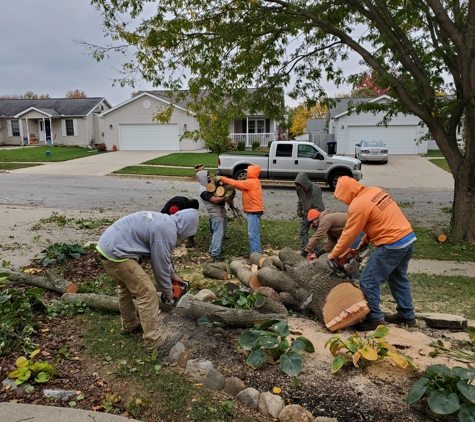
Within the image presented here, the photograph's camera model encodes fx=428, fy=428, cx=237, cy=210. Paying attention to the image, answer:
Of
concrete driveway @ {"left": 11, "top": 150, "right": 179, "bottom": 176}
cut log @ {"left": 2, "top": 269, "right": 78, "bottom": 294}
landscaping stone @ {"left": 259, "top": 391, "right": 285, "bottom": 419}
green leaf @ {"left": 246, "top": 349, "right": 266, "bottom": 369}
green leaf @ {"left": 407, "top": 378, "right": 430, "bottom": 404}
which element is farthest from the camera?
concrete driveway @ {"left": 11, "top": 150, "right": 179, "bottom": 176}

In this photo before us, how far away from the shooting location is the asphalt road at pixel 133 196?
496 inches

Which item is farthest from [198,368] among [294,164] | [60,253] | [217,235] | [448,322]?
[294,164]

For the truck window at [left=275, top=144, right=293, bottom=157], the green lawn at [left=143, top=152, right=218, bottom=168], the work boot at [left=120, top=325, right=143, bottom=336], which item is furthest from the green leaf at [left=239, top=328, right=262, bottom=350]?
the green lawn at [left=143, top=152, right=218, bottom=168]

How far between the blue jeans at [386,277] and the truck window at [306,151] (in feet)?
42.8

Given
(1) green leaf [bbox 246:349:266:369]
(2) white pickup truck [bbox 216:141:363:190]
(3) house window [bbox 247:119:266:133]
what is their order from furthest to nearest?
(3) house window [bbox 247:119:266:133] < (2) white pickup truck [bbox 216:141:363:190] < (1) green leaf [bbox 246:349:266:369]

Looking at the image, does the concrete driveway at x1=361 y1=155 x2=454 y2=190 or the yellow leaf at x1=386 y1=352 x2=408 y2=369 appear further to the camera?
the concrete driveway at x1=361 y1=155 x2=454 y2=190

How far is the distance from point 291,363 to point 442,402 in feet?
3.53

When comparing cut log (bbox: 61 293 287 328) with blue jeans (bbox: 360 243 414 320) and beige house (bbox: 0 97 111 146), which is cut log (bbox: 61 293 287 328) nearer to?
blue jeans (bbox: 360 243 414 320)

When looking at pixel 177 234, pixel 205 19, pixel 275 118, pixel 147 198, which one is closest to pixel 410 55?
pixel 275 118

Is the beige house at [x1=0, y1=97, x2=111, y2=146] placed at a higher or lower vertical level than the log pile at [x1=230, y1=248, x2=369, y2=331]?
higher

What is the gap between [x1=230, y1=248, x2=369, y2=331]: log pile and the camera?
14.5 ft

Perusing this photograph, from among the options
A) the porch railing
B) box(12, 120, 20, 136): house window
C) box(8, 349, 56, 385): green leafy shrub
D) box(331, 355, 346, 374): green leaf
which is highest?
box(12, 120, 20, 136): house window

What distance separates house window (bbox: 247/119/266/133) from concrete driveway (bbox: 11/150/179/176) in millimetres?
10748

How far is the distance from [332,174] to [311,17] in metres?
9.30
